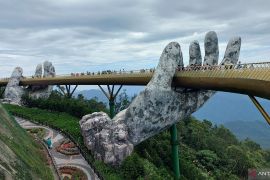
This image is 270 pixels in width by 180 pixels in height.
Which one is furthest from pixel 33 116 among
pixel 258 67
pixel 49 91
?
pixel 258 67

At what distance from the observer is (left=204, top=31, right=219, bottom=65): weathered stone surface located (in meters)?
52.2

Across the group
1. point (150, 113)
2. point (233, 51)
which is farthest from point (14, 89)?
point (233, 51)

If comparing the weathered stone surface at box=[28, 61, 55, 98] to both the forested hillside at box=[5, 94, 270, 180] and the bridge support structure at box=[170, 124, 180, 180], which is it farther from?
the bridge support structure at box=[170, 124, 180, 180]

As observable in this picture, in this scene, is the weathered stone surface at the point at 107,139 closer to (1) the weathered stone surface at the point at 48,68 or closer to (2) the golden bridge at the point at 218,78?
(2) the golden bridge at the point at 218,78

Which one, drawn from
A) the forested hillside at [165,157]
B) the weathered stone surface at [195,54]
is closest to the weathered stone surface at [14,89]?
the forested hillside at [165,157]

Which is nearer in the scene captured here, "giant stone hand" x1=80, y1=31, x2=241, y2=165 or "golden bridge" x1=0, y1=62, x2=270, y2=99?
"golden bridge" x1=0, y1=62, x2=270, y2=99

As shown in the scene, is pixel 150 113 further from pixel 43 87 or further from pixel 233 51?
pixel 43 87

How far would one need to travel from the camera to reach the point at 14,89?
102 m

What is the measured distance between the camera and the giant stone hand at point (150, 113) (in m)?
49.1

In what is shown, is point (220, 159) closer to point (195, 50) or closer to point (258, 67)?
point (195, 50)

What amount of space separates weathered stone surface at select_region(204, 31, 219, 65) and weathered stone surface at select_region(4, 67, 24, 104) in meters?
→ 61.6

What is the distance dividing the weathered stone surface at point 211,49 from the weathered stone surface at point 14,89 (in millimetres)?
61581

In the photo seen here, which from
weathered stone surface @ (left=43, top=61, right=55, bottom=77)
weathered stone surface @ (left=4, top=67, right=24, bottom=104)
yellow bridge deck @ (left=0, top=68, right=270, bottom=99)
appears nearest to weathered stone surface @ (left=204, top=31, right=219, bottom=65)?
yellow bridge deck @ (left=0, top=68, right=270, bottom=99)

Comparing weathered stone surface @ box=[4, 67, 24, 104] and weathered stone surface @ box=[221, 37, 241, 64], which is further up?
weathered stone surface @ box=[221, 37, 241, 64]
